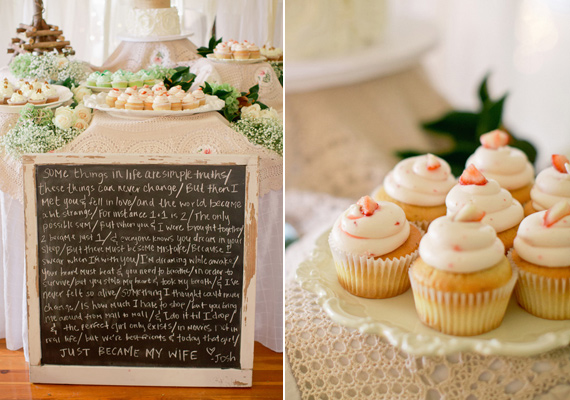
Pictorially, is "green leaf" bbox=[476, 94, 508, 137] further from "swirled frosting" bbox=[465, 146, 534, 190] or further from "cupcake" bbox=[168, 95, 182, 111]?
"cupcake" bbox=[168, 95, 182, 111]

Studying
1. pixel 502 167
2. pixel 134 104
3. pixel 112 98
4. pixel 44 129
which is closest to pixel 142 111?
pixel 134 104

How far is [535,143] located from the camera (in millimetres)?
2111

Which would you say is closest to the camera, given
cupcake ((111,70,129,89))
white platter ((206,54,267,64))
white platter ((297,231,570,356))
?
white platter ((297,231,570,356))

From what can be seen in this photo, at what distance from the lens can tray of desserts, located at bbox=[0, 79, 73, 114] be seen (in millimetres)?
1742

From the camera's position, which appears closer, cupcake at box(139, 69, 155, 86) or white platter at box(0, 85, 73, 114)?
white platter at box(0, 85, 73, 114)

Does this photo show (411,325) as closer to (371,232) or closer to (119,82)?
(371,232)

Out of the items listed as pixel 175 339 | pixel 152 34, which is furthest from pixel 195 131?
pixel 152 34

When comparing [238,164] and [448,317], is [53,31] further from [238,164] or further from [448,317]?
[448,317]

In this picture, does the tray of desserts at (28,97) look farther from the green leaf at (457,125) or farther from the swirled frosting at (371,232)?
the green leaf at (457,125)

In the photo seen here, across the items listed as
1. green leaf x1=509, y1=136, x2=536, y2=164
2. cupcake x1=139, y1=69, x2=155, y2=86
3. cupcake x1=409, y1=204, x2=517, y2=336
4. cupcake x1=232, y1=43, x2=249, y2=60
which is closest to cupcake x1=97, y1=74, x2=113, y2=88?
cupcake x1=139, y1=69, x2=155, y2=86

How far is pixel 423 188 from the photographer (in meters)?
1.25

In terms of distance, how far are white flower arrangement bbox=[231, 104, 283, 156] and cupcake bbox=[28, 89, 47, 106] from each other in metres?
0.62

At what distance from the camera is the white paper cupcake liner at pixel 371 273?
108cm

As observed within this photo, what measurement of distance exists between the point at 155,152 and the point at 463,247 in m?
0.99
